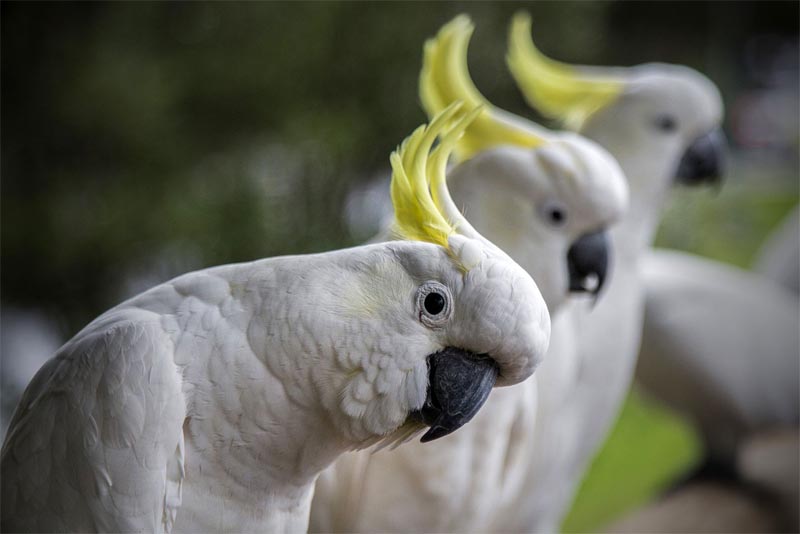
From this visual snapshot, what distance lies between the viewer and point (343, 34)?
3.04 meters

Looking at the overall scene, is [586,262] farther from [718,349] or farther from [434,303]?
[718,349]

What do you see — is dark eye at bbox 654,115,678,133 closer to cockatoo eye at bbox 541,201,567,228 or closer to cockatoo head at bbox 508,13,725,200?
→ cockatoo head at bbox 508,13,725,200

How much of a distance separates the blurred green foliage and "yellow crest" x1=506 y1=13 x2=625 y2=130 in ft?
1.66

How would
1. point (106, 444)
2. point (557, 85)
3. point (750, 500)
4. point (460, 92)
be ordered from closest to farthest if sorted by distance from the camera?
point (106, 444) < point (460, 92) < point (557, 85) < point (750, 500)

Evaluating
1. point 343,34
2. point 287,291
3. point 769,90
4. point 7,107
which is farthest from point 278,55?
point 769,90

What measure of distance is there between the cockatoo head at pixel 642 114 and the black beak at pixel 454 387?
100cm

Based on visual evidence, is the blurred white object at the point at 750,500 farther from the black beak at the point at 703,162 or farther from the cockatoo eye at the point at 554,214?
the cockatoo eye at the point at 554,214

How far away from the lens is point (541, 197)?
4.75ft

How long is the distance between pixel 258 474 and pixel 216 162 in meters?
2.05

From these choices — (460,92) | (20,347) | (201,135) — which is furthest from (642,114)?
(20,347)

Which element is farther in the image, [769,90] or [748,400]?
[769,90]

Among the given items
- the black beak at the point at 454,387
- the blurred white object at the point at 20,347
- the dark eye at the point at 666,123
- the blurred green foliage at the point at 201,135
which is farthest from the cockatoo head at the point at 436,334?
the blurred white object at the point at 20,347

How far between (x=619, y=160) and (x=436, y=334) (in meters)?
1.11

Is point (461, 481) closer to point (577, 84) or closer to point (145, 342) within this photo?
point (145, 342)
